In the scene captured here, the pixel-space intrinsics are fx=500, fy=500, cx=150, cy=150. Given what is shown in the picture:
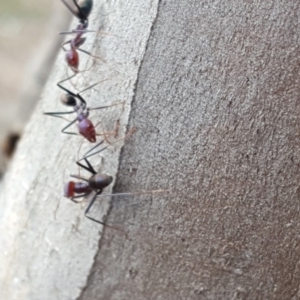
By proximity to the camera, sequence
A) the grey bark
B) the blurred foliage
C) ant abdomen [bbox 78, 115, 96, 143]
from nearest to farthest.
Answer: the grey bark → ant abdomen [bbox 78, 115, 96, 143] → the blurred foliage

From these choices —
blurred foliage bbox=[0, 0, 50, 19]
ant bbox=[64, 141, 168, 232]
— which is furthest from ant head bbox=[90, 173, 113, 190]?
blurred foliage bbox=[0, 0, 50, 19]

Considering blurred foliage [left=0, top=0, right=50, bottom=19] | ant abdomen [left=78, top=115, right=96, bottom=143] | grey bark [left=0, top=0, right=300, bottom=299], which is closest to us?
grey bark [left=0, top=0, right=300, bottom=299]

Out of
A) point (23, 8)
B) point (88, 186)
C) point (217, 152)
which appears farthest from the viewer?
point (23, 8)

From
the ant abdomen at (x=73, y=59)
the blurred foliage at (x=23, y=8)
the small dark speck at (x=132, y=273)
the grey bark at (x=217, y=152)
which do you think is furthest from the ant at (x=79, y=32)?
the blurred foliage at (x=23, y=8)

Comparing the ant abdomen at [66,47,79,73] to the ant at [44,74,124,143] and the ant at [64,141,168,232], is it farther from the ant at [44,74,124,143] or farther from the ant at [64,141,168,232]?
the ant at [64,141,168,232]

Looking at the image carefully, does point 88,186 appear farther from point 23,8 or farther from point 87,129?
point 23,8

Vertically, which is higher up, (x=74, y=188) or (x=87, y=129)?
(x=87, y=129)

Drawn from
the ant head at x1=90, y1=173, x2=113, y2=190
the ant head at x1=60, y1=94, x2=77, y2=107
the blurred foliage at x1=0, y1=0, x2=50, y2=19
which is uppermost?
the blurred foliage at x1=0, y1=0, x2=50, y2=19

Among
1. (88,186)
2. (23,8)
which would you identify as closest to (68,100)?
(88,186)
